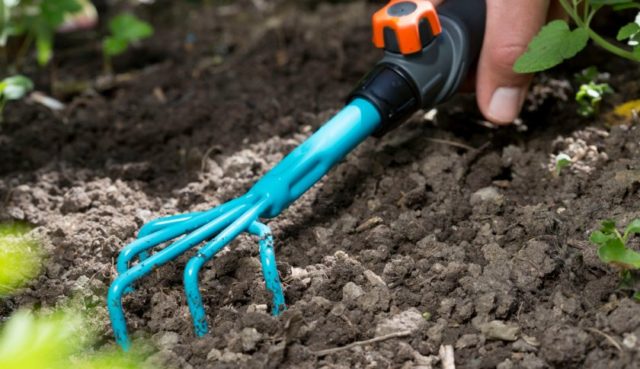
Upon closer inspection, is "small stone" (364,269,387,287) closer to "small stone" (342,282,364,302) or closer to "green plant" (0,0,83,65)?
"small stone" (342,282,364,302)

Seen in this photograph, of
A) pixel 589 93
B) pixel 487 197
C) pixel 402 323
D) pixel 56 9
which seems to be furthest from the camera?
pixel 56 9

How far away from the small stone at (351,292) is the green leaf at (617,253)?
431mm

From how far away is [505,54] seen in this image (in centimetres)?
172

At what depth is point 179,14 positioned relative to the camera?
117 inches

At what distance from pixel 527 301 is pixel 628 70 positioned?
0.98 m

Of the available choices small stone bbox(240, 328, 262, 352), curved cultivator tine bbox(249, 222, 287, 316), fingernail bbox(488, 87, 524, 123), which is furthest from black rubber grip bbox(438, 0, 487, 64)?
small stone bbox(240, 328, 262, 352)

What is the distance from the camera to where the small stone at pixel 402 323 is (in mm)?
1310

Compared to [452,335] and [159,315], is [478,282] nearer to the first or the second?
[452,335]

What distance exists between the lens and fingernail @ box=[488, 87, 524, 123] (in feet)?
5.85

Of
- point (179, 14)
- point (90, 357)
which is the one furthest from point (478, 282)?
point (179, 14)

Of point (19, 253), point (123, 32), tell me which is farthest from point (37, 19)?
point (19, 253)

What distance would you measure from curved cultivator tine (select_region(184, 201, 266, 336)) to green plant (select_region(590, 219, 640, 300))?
639 mm

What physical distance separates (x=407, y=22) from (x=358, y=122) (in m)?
0.25

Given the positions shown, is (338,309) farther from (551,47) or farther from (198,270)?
(551,47)
